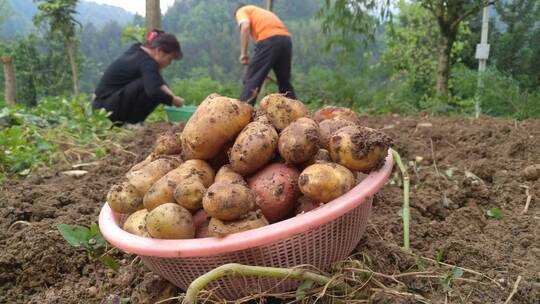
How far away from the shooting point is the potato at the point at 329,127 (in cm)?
148

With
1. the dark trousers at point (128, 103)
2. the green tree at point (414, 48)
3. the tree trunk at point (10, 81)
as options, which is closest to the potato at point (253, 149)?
the dark trousers at point (128, 103)

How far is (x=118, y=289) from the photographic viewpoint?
1560 millimetres

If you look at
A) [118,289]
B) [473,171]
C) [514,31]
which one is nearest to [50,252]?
[118,289]

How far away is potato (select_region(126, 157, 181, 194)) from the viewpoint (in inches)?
58.9

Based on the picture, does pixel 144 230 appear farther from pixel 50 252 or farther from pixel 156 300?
pixel 50 252

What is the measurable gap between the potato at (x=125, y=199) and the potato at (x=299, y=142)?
484 millimetres

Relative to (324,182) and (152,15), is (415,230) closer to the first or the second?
(324,182)

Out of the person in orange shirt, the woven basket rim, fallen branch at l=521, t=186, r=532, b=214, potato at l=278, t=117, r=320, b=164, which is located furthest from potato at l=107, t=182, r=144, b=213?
the person in orange shirt

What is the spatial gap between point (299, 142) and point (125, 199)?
579 millimetres

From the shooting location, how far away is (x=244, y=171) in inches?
55.2

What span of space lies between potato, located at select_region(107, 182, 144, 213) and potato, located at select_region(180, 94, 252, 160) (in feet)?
0.71

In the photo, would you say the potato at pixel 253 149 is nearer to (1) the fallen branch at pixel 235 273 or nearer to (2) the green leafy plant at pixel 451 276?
(1) the fallen branch at pixel 235 273

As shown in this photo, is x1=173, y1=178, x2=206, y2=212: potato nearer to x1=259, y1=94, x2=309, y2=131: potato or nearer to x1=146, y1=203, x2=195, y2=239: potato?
x1=146, y1=203, x2=195, y2=239: potato

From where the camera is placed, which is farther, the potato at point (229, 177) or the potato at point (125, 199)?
the potato at point (125, 199)
